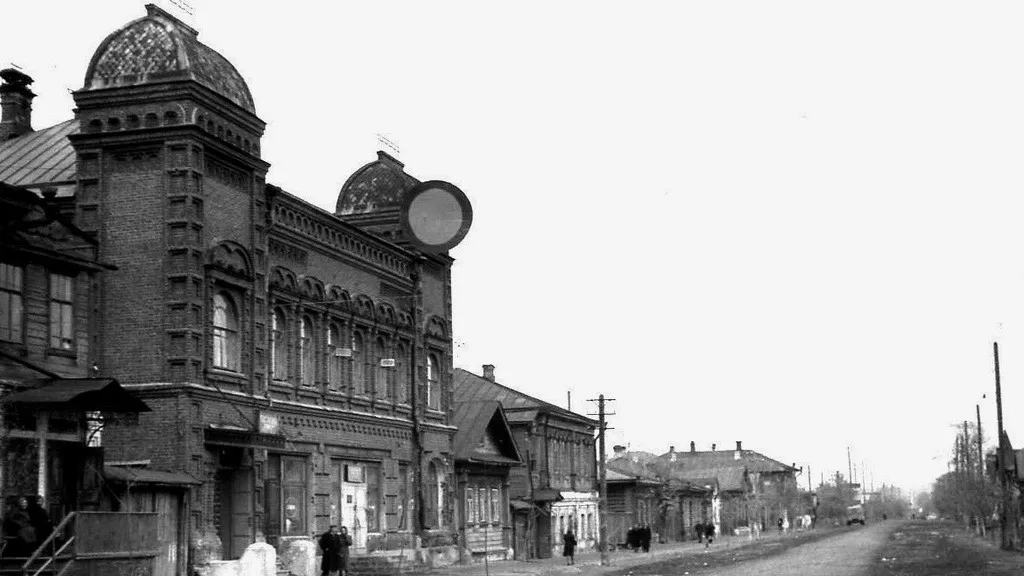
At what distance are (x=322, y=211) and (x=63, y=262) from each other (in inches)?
393

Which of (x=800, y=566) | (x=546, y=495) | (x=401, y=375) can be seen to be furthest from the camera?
(x=546, y=495)

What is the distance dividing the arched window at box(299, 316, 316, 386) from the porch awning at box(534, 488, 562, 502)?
Result: 83.1ft

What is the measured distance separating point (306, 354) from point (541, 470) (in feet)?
89.5

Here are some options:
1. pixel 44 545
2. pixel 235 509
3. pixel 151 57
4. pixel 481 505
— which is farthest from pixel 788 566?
pixel 44 545

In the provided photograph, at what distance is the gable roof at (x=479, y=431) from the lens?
163 feet

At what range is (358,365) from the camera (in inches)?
1590

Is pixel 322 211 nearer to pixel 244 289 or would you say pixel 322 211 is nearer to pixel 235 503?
pixel 244 289

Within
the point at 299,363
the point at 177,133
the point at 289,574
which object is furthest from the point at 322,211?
the point at 289,574

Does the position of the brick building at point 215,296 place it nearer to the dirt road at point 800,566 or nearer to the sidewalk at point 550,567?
the sidewalk at point 550,567

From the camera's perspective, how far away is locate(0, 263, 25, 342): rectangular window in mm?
26348

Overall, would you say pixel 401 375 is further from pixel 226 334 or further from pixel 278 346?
pixel 226 334

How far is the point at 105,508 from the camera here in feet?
90.8

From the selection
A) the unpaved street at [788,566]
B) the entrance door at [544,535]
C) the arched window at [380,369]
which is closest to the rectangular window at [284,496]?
the arched window at [380,369]

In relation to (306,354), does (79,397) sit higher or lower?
lower
